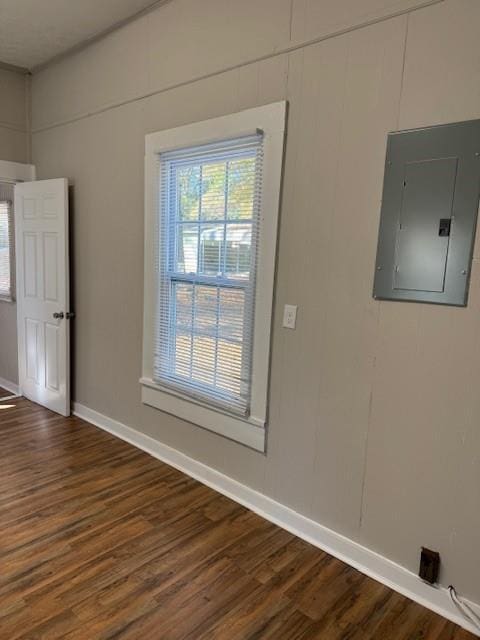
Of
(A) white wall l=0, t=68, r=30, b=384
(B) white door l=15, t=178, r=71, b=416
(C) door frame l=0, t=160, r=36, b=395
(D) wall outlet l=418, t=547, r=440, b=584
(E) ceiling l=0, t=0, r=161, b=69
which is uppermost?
(E) ceiling l=0, t=0, r=161, b=69

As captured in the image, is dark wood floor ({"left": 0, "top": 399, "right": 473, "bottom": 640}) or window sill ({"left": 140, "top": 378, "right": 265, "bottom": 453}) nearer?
dark wood floor ({"left": 0, "top": 399, "right": 473, "bottom": 640})

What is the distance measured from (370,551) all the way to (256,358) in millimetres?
1085

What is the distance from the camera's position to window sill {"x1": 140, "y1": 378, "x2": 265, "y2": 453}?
7.96 ft

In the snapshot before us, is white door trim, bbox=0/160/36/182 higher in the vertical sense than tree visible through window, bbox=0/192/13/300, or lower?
higher

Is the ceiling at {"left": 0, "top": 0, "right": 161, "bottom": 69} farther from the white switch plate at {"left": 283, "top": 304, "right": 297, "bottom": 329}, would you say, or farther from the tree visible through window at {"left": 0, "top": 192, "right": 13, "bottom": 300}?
the white switch plate at {"left": 283, "top": 304, "right": 297, "bottom": 329}

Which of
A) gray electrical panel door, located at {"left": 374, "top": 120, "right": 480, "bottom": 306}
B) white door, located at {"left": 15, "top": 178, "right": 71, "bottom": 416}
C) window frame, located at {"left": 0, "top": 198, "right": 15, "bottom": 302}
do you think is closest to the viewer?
gray electrical panel door, located at {"left": 374, "top": 120, "right": 480, "bottom": 306}

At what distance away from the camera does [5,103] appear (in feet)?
12.4

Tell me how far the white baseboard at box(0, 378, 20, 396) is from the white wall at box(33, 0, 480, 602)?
231 centimetres

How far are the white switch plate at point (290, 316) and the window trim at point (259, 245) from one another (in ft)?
0.30

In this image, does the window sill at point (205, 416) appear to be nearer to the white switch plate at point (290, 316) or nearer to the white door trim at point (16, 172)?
the white switch plate at point (290, 316)

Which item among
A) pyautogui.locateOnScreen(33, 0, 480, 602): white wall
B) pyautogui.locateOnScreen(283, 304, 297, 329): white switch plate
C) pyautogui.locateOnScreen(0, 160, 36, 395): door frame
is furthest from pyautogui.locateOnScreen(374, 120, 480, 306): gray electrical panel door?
pyautogui.locateOnScreen(0, 160, 36, 395): door frame

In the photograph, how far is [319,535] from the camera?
85.7 inches

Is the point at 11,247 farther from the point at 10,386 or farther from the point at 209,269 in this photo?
the point at 209,269

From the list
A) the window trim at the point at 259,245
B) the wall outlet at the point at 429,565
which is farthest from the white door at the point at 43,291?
the wall outlet at the point at 429,565
